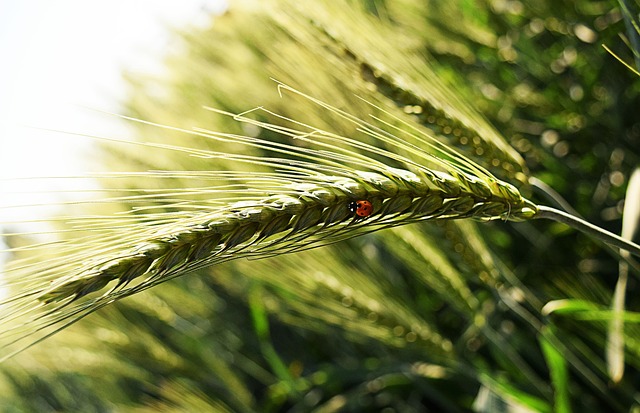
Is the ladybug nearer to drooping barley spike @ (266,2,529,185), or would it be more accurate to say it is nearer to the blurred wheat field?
the blurred wheat field

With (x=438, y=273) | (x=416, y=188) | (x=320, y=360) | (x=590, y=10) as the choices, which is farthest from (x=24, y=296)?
(x=320, y=360)

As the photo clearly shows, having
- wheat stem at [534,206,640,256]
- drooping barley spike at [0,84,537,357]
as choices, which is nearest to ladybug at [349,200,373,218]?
drooping barley spike at [0,84,537,357]

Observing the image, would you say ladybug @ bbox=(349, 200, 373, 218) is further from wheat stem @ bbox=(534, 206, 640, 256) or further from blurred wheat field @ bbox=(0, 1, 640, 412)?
wheat stem @ bbox=(534, 206, 640, 256)

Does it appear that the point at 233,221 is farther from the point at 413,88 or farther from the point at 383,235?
the point at 383,235

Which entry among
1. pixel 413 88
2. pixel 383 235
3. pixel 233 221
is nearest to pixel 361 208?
pixel 233 221

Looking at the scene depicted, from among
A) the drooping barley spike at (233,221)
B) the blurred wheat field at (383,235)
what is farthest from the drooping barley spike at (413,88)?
the drooping barley spike at (233,221)

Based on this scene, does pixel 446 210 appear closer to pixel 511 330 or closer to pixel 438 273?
pixel 438 273

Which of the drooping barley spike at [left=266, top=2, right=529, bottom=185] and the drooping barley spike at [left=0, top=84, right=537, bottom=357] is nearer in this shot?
the drooping barley spike at [left=0, top=84, right=537, bottom=357]

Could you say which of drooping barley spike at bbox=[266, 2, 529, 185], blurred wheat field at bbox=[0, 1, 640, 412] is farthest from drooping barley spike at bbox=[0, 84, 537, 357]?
drooping barley spike at bbox=[266, 2, 529, 185]

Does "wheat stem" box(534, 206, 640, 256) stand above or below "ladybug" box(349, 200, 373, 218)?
below
